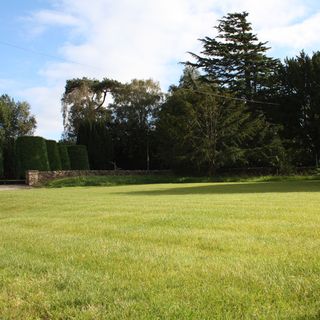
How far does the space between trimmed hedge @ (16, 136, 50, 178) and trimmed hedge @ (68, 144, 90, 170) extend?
535 centimetres

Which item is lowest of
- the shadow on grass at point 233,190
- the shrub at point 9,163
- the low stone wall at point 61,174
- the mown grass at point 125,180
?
the shadow on grass at point 233,190

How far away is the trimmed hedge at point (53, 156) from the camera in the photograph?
40438mm

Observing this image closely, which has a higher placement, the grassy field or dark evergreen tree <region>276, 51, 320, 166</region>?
dark evergreen tree <region>276, 51, 320, 166</region>

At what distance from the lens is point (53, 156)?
40.8m

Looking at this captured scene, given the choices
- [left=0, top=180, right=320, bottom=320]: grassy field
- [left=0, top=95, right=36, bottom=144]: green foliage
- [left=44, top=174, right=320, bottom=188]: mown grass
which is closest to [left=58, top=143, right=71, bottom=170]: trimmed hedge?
[left=44, top=174, right=320, bottom=188]: mown grass

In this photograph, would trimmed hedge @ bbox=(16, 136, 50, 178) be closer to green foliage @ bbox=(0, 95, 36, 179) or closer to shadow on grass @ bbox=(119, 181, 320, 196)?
green foliage @ bbox=(0, 95, 36, 179)

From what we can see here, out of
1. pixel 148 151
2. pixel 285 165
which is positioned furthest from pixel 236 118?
pixel 148 151

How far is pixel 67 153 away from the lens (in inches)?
1677

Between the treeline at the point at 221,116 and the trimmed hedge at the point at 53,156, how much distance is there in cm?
553

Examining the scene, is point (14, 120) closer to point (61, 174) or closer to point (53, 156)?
point (53, 156)

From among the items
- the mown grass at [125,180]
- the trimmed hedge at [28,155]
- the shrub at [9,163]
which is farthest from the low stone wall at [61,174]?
the shrub at [9,163]

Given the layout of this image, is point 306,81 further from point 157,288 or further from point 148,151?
point 157,288

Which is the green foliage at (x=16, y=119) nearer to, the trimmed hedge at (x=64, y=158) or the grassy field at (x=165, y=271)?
the trimmed hedge at (x=64, y=158)

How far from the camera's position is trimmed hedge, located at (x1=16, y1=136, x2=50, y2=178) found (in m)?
37.7
